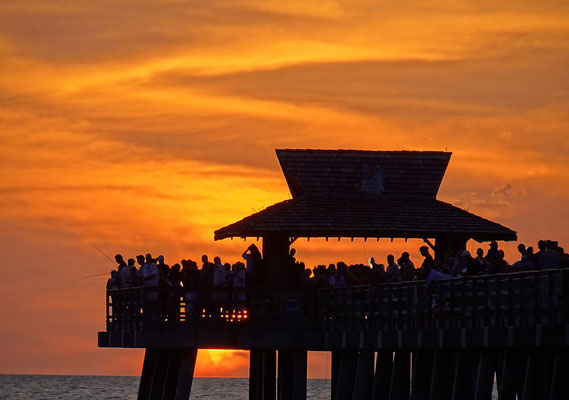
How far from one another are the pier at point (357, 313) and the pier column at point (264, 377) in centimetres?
4

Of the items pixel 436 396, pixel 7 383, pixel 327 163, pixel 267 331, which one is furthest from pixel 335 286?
pixel 7 383

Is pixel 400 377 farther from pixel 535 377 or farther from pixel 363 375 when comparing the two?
pixel 535 377

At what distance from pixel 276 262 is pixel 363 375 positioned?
608cm

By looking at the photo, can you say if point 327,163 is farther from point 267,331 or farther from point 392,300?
point 392,300

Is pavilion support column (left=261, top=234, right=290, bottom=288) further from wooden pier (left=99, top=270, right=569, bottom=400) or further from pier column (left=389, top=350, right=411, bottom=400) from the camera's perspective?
pier column (left=389, top=350, right=411, bottom=400)

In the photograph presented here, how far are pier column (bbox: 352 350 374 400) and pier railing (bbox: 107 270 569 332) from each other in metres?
0.63

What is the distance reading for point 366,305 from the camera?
134 feet

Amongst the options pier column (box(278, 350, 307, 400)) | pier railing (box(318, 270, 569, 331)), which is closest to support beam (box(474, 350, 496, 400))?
pier railing (box(318, 270, 569, 331))

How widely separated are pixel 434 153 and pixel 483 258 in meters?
12.1

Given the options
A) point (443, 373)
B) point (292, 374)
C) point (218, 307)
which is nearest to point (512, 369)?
point (443, 373)

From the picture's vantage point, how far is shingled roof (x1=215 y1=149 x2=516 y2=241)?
151ft

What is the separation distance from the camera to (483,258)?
36.9 m

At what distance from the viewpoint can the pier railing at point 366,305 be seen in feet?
103

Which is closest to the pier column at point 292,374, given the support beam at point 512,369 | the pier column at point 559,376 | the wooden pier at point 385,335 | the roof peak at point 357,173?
the wooden pier at point 385,335
